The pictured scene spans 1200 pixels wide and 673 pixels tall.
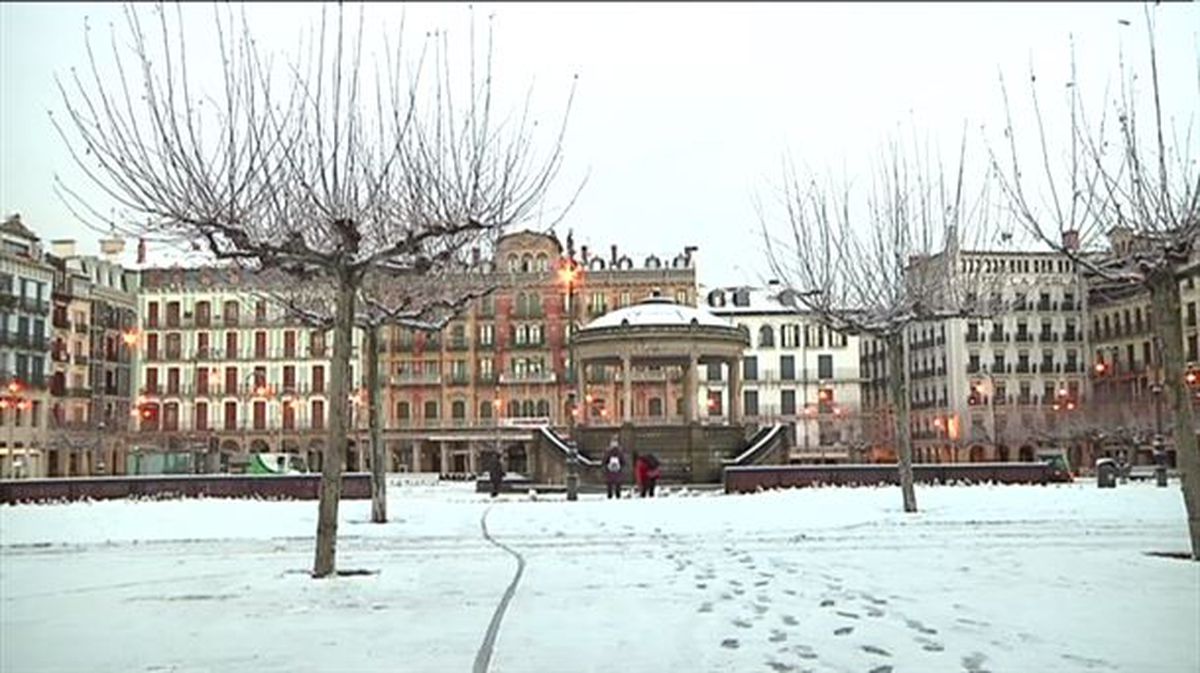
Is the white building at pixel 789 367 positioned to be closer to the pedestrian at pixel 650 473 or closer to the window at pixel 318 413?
the window at pixel 318 413

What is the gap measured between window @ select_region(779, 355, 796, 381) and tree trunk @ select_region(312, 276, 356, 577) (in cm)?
8760

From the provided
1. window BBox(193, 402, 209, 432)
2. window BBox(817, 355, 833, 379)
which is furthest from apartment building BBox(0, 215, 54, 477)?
window BBox(817, 355, 833, 379)

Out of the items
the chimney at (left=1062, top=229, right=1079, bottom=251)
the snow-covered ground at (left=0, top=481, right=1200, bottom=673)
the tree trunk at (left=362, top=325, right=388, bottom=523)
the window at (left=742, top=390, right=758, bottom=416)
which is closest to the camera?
the snow-covered ground at (left=0, top=481, right=1200, bottom=673)

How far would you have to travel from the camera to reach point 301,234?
15.9 meters

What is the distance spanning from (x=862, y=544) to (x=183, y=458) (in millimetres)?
55637

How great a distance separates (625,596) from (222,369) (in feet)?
290

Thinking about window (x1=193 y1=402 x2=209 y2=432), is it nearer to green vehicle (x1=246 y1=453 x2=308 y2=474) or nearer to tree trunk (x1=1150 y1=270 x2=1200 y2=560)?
green vehicle (x1=246 y1=453 x2=308 y2=474)

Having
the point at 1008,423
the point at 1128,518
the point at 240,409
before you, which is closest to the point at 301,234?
the point at 1128,518

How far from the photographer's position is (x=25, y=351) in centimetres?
7206

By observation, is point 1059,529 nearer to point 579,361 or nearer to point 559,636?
point 559,636

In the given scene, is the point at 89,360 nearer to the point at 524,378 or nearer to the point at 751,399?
the point at 524,378

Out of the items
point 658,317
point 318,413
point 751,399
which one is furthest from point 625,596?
point 751,399

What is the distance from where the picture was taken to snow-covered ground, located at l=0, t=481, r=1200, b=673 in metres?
9.86

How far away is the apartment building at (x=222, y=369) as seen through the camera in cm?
9550
